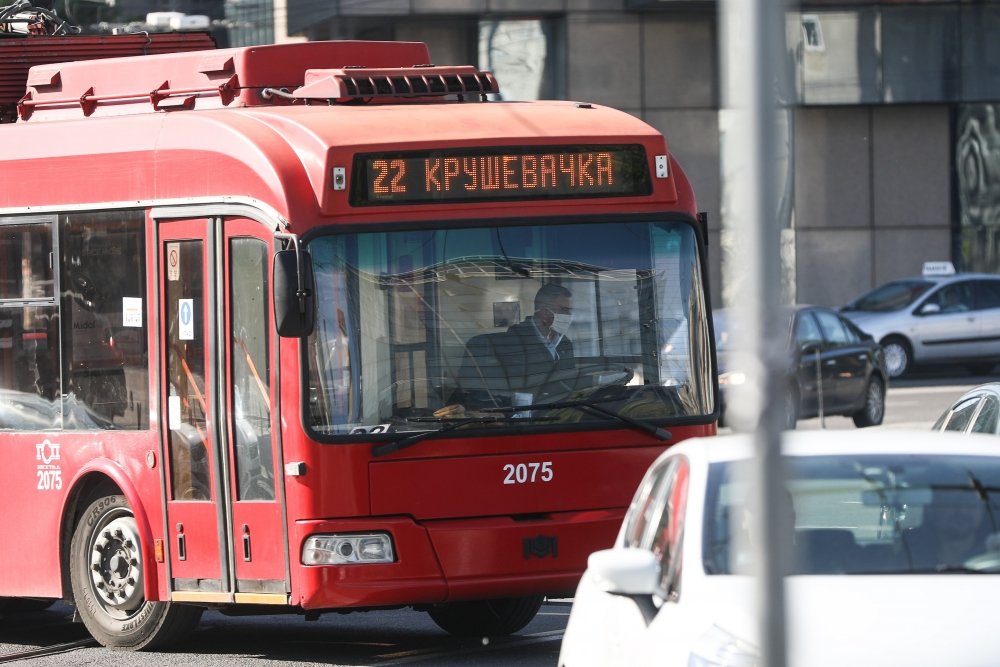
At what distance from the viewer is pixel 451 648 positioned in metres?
9.92

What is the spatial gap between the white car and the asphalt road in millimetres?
3318

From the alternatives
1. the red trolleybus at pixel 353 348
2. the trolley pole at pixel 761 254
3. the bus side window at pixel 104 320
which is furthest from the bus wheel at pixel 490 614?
the trolley pole at pixel 761 254

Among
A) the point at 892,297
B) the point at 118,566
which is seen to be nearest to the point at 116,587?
the point at 118,566

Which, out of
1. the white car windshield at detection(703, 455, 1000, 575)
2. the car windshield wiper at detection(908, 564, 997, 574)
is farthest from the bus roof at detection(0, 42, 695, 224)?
the car windshield wiper at detection(908, 564, 997, 574)

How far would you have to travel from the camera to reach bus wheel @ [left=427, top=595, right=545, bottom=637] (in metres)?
10.3

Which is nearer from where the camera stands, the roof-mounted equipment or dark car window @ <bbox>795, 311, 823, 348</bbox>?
the roof-mounted equipment

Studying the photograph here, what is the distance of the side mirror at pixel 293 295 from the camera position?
8.53 meters

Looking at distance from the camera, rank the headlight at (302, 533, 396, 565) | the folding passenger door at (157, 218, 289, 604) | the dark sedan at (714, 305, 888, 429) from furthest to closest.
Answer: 1. the dark sedan at (714, 305, 888, 429)
2. the folding passenger door at (157, 218, 289, 604)
3. the headlight at (302, 533, 396, 565)

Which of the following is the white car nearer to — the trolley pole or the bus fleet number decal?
the trolley pole

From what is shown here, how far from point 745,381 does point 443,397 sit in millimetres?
6064

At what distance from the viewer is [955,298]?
2844 centimetres

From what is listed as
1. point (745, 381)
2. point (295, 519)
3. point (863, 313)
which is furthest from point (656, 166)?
point (863, 313)

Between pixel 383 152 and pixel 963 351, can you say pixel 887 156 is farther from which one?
pixel 383 152

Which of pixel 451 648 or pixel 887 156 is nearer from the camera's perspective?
pixel 451 648
